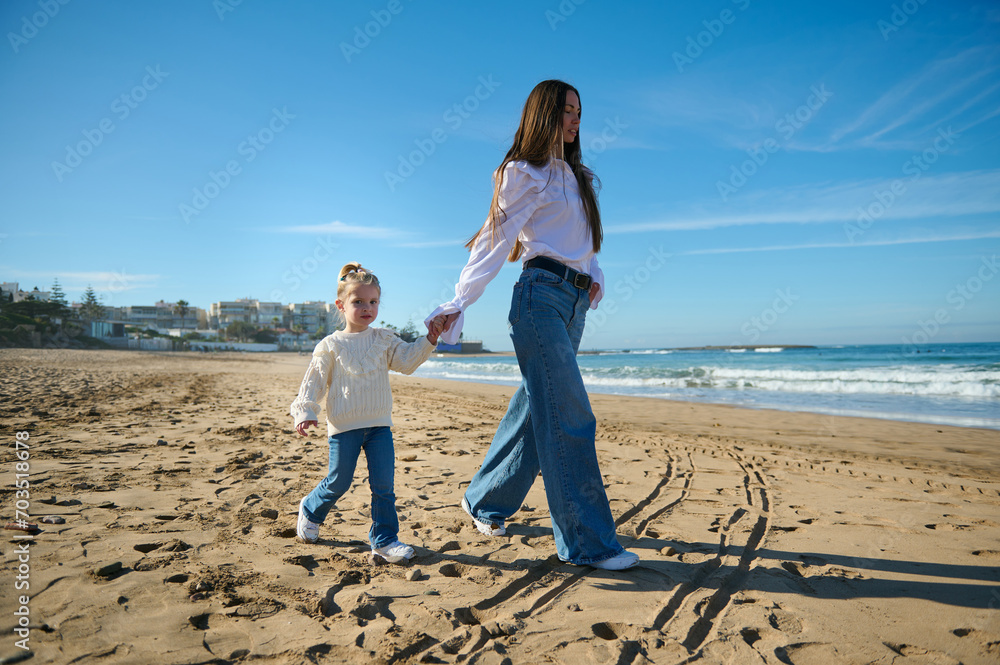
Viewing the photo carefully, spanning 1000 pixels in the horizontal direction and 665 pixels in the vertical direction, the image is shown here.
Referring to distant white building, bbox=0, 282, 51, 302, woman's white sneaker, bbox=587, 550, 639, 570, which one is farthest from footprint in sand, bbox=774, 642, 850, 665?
distant white building, bbox=0, 282, 51, 302

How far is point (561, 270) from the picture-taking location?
2432mm

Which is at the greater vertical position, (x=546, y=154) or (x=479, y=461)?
(x=546, y=154)

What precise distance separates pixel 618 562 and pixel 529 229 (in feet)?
5.17

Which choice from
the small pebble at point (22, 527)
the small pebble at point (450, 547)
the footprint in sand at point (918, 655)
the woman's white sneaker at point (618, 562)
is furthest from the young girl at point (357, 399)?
the footprint in sand at point (918, 655)

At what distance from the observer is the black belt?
243 cm

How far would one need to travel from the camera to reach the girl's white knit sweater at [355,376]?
262 centimetres

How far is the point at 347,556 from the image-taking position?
2529 mm

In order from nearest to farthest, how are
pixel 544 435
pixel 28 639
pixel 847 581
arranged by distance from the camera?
pixel 28 639 → pixel 847 581 → pixel 544 435

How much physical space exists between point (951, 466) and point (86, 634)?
255 inches

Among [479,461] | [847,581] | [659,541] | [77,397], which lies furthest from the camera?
[77,397]

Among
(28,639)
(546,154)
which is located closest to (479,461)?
(546,154)

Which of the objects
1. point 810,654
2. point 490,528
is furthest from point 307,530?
point 810,654

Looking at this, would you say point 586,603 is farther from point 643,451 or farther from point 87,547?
point 643,451

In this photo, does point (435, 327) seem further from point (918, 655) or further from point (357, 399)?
point (918, 655)
